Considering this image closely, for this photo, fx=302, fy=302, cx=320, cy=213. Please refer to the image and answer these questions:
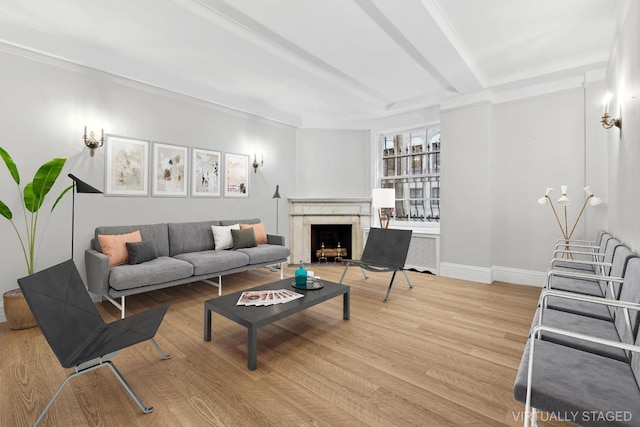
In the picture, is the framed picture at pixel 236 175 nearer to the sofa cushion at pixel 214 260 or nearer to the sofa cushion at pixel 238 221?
the sofa cushion at pixel 238 221

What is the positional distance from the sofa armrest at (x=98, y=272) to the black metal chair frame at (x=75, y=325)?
103 centimetres

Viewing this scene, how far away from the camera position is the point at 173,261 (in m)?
3.62

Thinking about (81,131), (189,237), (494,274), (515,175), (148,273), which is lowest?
(494,274)

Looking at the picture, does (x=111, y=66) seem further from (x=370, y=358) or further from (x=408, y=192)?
(x=408, y=192)

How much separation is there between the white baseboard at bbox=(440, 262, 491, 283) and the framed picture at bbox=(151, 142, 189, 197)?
14.2 ft

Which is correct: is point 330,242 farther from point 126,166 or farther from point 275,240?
point 126,166

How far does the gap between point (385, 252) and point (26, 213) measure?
14.0 ft

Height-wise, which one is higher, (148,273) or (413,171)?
(413,171)

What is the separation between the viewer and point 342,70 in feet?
13.5

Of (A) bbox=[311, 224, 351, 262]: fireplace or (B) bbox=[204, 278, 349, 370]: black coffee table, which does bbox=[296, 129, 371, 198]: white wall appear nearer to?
(A) bbox=[311, 224, 351, 262]: fireplace

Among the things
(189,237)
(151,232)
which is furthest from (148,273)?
(189,237)

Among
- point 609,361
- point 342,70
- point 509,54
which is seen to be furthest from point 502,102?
point 609,361

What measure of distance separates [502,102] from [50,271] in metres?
5.72

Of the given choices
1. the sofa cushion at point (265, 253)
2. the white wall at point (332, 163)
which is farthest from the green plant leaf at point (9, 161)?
the white wall at point (332, 163)
